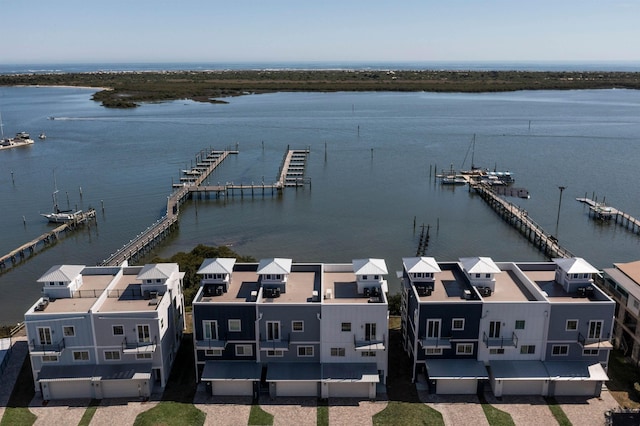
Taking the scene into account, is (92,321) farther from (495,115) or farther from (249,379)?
(495,115)

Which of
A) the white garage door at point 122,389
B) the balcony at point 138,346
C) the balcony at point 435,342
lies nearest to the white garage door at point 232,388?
the balcony at point 138,346

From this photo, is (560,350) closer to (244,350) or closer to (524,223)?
(244,350)

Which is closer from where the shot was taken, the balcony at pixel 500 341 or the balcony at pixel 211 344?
the balcony at pixel 500 341

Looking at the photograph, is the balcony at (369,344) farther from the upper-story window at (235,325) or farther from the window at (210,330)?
the window at (210,330)

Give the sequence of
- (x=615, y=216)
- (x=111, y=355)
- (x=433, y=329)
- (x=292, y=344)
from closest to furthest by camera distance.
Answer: (x=111, y=355)
(x=433, y=329)
(x=292, y=344)
(x=615, y=216)

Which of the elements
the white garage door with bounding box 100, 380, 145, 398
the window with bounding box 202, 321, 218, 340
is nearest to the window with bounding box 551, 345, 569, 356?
the window with bounding box 202, 321, 218, 340

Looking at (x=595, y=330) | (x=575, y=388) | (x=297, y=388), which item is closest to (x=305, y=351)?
(x=297, y=388)
